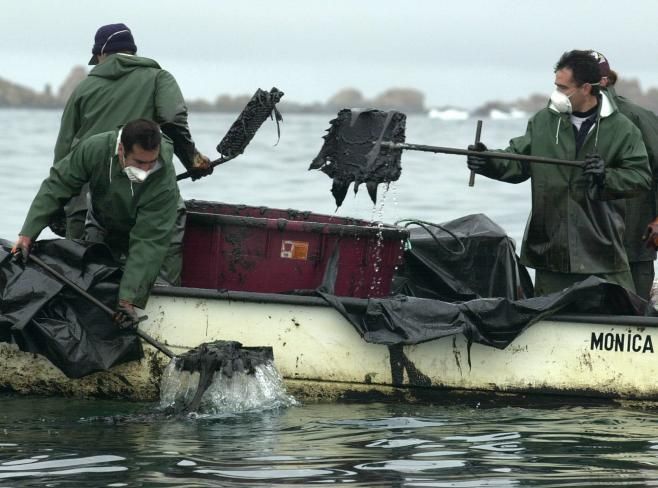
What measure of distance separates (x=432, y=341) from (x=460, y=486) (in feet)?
5.41

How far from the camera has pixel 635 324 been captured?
8.51m

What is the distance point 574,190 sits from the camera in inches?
339

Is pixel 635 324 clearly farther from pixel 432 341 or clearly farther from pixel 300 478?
pixel 300 478

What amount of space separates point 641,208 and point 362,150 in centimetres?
182

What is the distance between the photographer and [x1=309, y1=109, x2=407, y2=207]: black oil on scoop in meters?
8.67

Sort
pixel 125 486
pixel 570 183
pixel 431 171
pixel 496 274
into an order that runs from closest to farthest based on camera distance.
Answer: pixel 125 486, pixel 570 183, pixel 496 274, pixel 431 171

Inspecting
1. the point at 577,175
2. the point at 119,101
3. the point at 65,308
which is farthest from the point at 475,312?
the point at 119,101

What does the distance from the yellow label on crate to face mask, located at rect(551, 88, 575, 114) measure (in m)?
1.66

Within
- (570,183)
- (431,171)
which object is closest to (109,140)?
(570,183)

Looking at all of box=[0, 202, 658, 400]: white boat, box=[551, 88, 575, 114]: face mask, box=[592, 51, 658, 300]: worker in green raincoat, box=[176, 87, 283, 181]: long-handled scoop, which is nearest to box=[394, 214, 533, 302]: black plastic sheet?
box=[592, 51, 658, 300]: worker in green raincoat

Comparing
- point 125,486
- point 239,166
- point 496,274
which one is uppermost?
point 239,166

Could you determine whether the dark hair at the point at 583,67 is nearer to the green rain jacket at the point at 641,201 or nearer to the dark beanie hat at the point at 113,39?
the green rain jacket at the point at 641,201

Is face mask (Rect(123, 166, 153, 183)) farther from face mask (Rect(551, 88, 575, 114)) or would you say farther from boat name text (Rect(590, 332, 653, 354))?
boat name text (Rect(590, 332, 653, 354))

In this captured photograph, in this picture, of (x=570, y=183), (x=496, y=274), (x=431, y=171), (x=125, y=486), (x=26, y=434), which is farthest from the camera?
(x=431, y=171)
